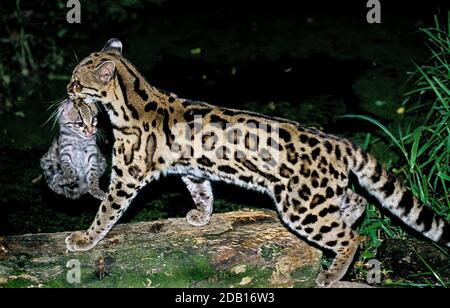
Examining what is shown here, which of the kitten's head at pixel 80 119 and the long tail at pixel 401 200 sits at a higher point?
the kitten's head at pixel 80 119

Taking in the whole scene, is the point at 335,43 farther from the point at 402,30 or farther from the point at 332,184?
the point at 332,184

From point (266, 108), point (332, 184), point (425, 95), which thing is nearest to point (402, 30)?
point (425, 95)

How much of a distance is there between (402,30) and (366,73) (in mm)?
1805

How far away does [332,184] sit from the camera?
15.8 ft

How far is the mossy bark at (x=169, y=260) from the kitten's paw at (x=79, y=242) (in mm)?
56

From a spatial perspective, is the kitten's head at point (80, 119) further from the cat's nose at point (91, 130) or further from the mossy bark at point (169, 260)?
the mossy bark at point (169, 260)

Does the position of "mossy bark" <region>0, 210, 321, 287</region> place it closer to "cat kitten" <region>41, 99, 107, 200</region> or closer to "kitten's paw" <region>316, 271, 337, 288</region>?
"kitten's paw" <region>316, 271, 337, 288</region>

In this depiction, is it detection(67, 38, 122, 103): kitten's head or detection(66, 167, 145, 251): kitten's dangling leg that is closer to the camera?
detection(67, 38, 122, 103): kitten's head

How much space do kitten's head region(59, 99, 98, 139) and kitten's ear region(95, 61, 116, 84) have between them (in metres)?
0.77

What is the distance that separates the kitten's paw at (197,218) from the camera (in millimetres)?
5680

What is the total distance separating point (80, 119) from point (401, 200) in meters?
3.19

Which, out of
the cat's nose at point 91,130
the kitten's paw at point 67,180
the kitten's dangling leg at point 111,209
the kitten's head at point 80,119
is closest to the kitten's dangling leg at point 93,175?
the kitten's paw at point 67,180

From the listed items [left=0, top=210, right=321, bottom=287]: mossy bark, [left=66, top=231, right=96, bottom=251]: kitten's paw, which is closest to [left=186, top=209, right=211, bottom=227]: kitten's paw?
[left=0, top=210, right=321, bottom=287]: mossy bark

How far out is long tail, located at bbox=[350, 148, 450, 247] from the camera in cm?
500
